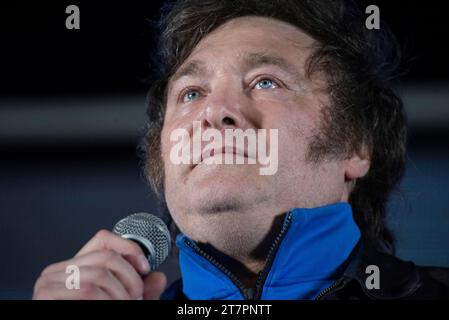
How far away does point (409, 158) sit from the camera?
76.3 inches

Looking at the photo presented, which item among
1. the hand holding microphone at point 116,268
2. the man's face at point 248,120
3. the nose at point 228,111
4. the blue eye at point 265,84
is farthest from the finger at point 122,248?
the blue eye at point 265,84

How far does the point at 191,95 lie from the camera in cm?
172

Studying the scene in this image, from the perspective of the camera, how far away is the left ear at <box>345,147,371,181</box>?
1.70 meters

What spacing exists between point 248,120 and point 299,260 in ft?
1.22

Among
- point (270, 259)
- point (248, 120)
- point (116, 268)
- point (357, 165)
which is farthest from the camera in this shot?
point (357, 165)

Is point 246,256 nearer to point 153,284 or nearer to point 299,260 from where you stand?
point 299,260

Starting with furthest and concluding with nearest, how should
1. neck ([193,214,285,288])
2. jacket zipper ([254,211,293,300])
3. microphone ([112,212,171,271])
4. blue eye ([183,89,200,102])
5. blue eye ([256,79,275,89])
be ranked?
blue eye ([183,89,200,102]) < blue eye ([256,79,275,89]) < neck ([193,214,285,288]) < jacket zipper ([254,211,293,300]) < microphone ([112,212,171,271])

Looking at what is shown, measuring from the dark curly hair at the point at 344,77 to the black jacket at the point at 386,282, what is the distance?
11.8 inches

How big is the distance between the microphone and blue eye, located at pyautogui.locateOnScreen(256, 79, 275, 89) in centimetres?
51

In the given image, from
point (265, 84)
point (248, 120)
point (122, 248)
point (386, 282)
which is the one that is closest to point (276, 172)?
point (248, 120)

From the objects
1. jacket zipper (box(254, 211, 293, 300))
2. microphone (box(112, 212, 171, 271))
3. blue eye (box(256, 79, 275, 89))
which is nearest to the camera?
microphone (box(112, 212, 171, 271))

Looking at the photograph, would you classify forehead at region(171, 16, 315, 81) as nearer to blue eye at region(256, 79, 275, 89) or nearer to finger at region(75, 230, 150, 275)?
Answer: blue eye at region(256, 79, 275, 89)

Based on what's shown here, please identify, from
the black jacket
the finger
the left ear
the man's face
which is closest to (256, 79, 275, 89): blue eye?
the man's face
